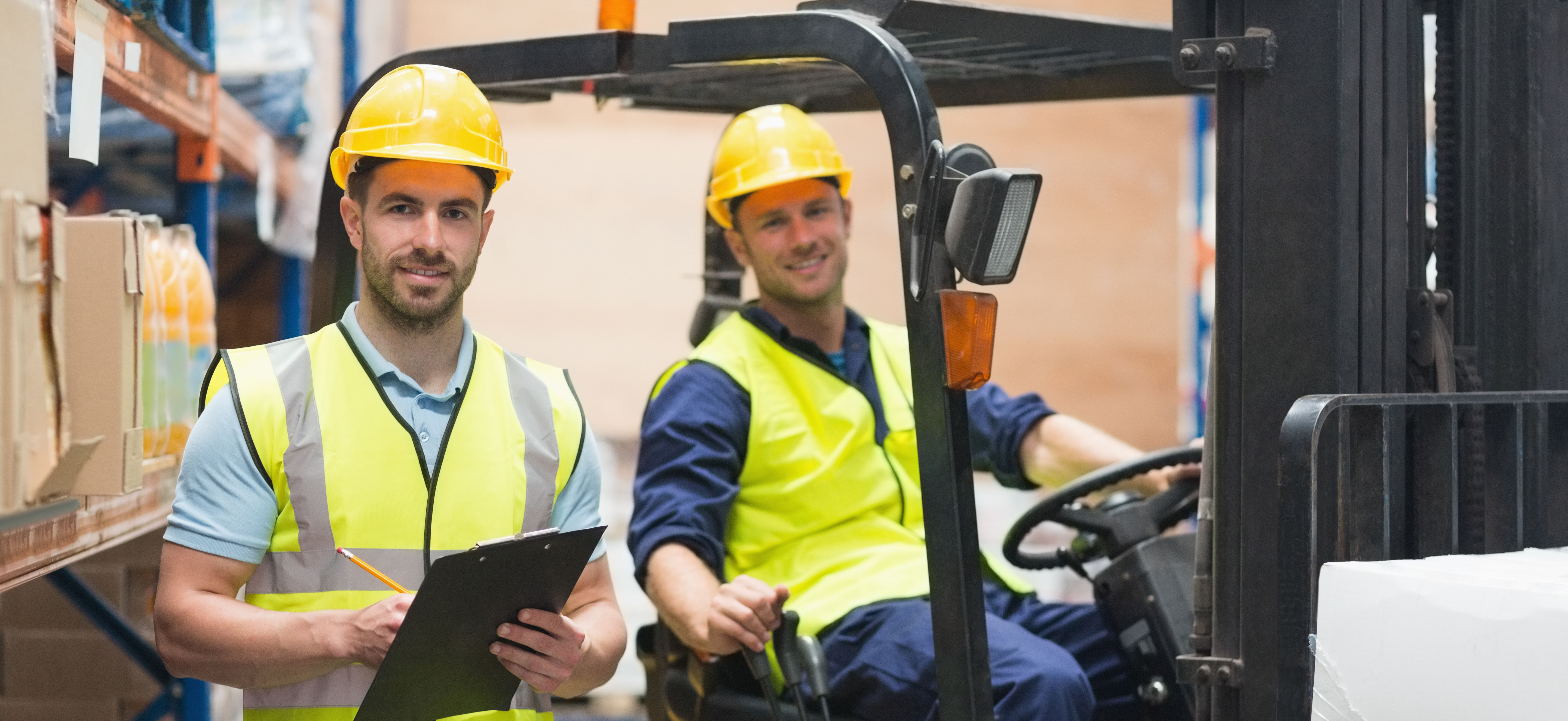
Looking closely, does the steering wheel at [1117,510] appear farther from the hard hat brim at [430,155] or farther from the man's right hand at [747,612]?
the hard hat brim at [430,155]

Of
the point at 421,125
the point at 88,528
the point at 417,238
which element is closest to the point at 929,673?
the point at 417,238

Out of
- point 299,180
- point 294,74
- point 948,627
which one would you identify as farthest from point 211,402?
point 299,180

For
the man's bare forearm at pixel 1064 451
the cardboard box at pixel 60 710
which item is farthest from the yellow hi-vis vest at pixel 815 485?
the cardboard box at pixel 60 710

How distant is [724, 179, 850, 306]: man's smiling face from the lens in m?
3.32

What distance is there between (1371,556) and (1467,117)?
87cm

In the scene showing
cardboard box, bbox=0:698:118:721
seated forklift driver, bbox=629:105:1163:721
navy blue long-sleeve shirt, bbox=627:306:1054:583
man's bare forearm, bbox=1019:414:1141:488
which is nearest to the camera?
seated forklift driver, bbox=629:105:1163:721

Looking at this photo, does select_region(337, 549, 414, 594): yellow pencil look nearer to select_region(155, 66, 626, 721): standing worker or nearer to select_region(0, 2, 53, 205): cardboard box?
select_region(155, 66, 626, 721): standing worker

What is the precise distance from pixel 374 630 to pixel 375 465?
0.29m

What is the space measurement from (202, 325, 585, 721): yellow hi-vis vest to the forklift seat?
68 centimetres

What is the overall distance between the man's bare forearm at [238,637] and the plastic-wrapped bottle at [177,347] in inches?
48.4

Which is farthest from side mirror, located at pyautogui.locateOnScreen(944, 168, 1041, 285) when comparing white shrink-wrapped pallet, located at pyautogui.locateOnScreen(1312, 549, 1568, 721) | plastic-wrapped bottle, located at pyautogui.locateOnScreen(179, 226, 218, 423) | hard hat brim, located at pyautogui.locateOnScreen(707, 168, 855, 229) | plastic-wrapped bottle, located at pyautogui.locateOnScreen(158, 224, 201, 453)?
plastic-wrapped bottle, located at pyautogui.locateOnScreen(179, 226, 218, 423)

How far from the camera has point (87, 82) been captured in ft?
8.58

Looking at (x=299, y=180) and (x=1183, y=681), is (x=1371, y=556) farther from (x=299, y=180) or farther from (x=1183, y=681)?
(x=299, y=180)

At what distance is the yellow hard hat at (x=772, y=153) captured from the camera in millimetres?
3283
